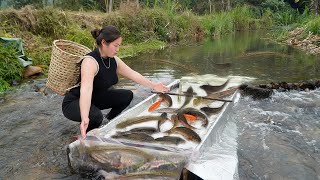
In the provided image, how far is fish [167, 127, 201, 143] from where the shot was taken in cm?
375

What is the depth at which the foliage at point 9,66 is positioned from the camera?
26.6ft

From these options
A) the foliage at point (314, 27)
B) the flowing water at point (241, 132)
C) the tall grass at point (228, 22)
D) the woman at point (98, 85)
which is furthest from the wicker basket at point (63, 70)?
the tall grass at point (228, 22)

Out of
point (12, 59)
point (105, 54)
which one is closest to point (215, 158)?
point (105, 54)

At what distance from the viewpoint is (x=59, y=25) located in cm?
1220

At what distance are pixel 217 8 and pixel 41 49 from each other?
27.7m

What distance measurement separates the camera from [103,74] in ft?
14.1

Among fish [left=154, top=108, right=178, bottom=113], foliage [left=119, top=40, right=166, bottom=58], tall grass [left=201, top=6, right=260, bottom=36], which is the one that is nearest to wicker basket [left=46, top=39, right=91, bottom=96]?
fish [left=154, top=108, right=178, bottom=113]

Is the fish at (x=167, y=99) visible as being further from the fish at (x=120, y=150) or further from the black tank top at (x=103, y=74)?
the fish at (x=120, y=150)

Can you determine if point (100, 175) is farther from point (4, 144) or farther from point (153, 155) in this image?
point (4, 144)

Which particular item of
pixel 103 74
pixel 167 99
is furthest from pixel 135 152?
pixel 167 99

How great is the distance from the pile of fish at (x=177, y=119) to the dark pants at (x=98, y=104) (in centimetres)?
33

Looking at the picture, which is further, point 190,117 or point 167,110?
point 167,110

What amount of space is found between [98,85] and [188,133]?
4.41 feet

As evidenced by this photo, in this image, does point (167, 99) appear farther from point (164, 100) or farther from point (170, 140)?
point (170, 140)
